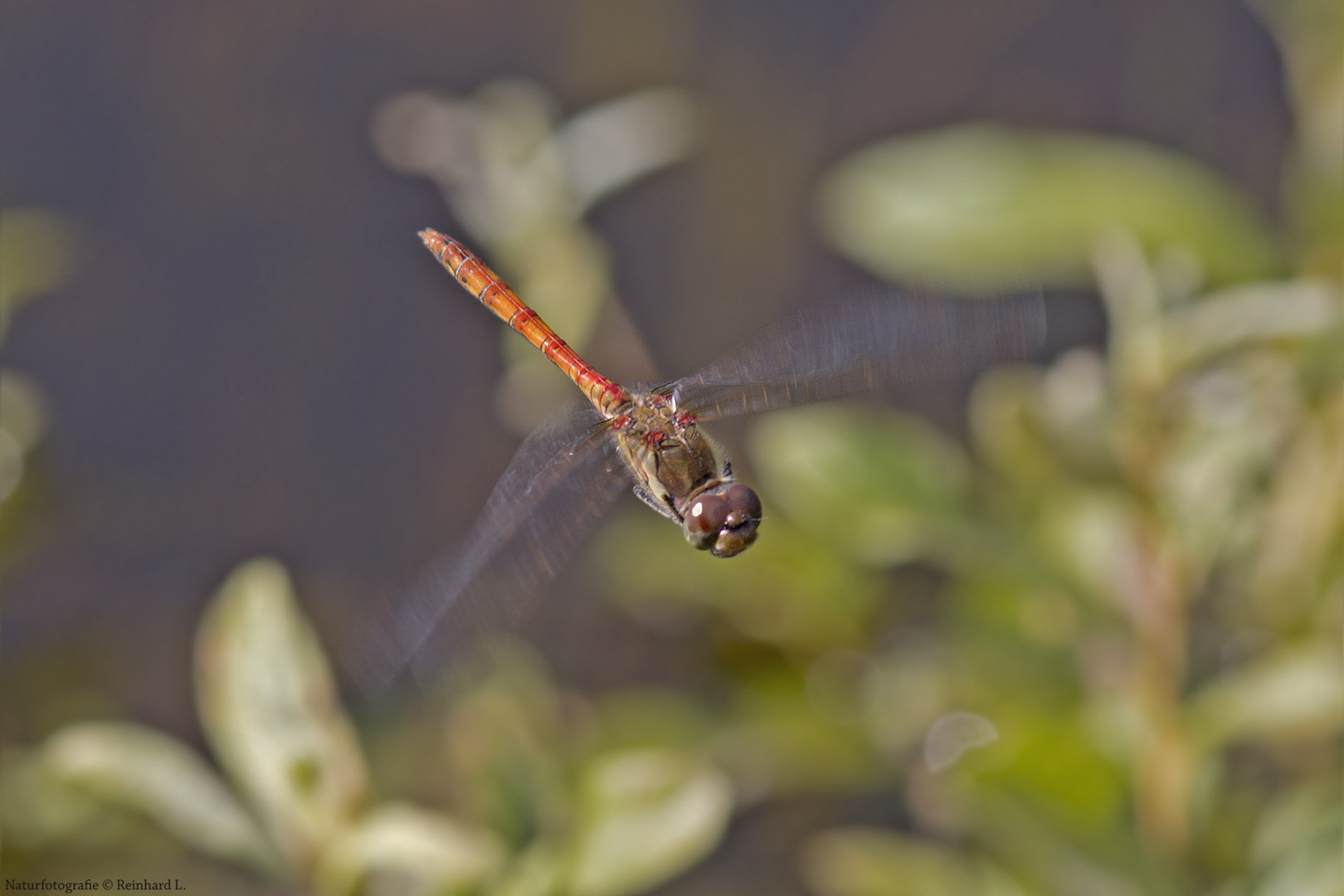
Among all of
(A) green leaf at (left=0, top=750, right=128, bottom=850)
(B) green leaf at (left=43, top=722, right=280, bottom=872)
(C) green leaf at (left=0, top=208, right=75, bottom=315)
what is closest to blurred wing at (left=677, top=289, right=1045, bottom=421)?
(B) green leaf at (left=43, top=722, right=280, bottom=872)

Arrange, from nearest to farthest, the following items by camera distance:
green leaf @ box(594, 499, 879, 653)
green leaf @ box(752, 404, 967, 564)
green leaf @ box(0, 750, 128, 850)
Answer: green leaf @ box(0, 750, 128, 850)
green leaf @ box(752, 404, 967, 564)
green leaf @ box(594, 499, 879, 653)

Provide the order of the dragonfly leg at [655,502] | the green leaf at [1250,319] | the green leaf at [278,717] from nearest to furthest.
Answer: the green leaf at [278,717] < the dragonfly leg at [655,502] < the green leaf at [1250,319]

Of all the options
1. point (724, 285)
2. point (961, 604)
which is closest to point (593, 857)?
point (961, 604)

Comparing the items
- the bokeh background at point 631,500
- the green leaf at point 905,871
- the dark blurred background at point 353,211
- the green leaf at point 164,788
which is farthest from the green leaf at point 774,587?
the dark blurred background at point 353,211

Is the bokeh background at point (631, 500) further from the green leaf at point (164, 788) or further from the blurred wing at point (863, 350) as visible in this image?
the blurred wing at point (863, 350)

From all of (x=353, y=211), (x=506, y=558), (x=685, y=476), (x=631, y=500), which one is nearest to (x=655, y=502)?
(x=685, y=476)

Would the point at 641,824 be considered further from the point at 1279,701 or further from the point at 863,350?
the point at 1279,701

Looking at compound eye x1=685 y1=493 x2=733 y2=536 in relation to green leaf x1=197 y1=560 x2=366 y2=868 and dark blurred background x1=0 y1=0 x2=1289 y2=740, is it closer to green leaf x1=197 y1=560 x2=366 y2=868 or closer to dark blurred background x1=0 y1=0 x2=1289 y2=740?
green leaf x1=197 y1=560 x2=366 y2=868
